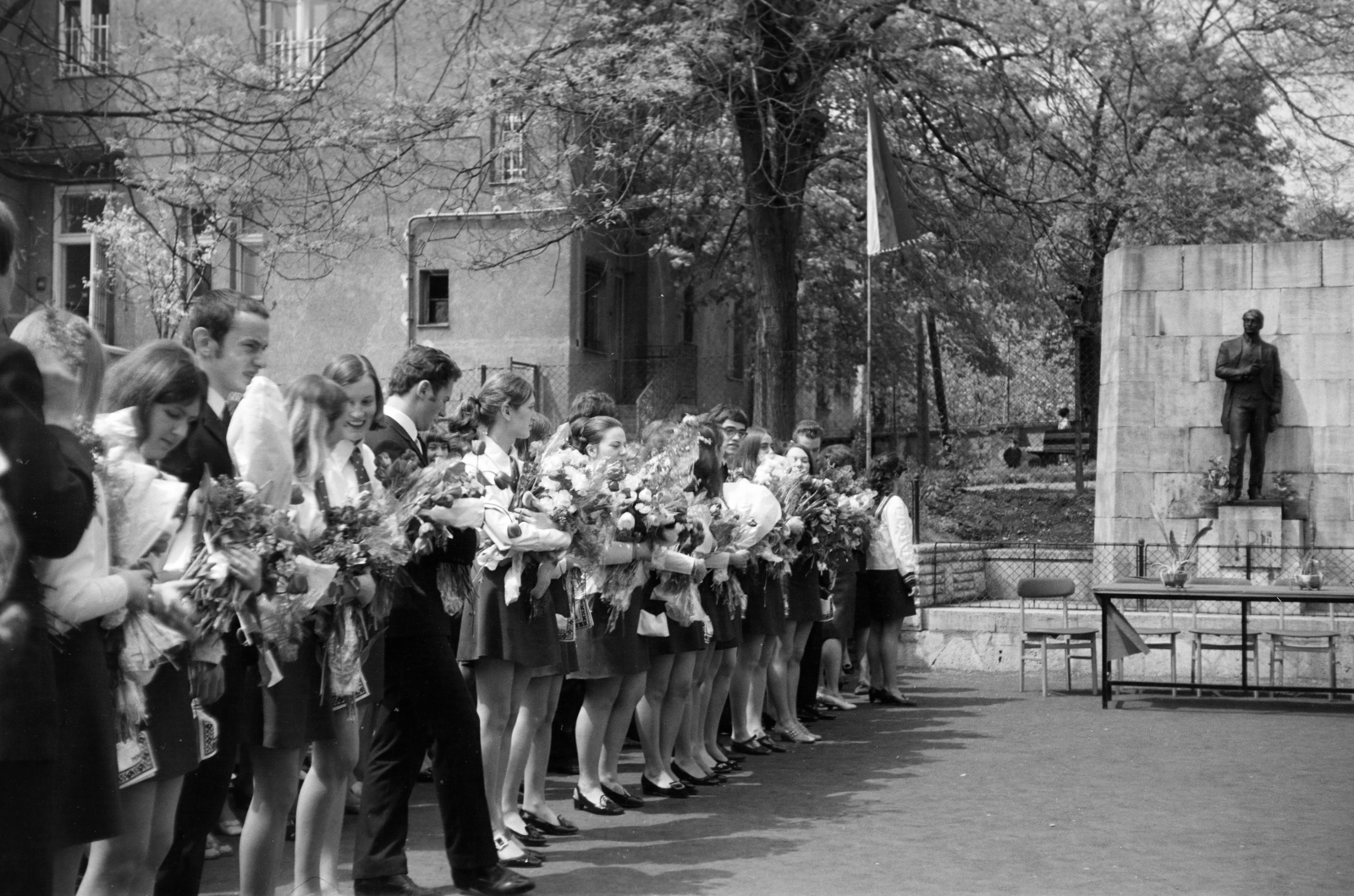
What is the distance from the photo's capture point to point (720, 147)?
2289 centimetres

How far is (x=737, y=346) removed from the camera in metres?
38.1

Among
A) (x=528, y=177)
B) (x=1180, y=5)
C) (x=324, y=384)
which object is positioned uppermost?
(x=1180, y=5)

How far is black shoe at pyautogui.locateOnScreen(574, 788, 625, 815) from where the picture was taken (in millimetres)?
8227

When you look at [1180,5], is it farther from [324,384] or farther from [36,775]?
[36,775]

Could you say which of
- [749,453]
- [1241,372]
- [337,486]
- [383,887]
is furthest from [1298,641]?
[337,486]

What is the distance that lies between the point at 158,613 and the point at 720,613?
17.9 feet

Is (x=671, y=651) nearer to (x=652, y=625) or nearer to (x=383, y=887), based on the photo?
(x=652, y=625)

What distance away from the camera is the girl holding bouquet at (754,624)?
10.0 metres

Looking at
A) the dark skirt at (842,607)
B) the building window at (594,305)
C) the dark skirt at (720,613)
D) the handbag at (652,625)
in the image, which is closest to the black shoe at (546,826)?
the handbag at (652,625)

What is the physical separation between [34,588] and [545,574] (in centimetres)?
368

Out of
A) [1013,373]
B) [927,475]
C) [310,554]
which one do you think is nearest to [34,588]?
[310,554]

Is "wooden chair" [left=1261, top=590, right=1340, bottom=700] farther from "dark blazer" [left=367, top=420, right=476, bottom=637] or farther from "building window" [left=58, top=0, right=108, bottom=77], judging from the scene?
"building window" [left=58, top=0, right=108, bottom=77]

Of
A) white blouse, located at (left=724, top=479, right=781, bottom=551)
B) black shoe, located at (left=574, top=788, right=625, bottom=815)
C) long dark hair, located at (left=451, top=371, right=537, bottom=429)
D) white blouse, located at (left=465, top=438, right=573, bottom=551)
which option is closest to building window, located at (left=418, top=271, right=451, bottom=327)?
white blouse, located at (left=724, top=479, right=781, bottom=551)

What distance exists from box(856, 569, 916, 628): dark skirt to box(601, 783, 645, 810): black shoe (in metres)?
5.44
